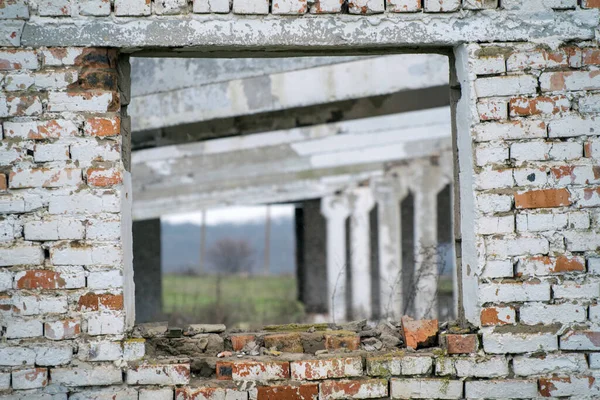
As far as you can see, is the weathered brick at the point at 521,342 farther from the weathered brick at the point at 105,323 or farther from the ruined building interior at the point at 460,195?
the weathered brick at the point at 105,323

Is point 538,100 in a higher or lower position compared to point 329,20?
lower

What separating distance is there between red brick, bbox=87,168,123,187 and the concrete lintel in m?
0.59

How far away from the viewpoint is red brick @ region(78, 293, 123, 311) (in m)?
3.15

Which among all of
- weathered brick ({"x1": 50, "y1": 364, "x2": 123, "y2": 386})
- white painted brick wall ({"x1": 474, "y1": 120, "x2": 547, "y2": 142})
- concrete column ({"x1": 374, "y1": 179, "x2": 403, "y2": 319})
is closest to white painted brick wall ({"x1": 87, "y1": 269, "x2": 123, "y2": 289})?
weathered brick ({"x1": 50, "y1": 364, "x2": 123, "y2": 386})

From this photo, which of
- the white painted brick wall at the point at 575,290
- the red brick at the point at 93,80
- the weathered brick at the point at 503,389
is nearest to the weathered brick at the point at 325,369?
the weathered brick at the point at 503,389

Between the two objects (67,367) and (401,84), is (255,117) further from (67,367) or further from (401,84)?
(67,367)

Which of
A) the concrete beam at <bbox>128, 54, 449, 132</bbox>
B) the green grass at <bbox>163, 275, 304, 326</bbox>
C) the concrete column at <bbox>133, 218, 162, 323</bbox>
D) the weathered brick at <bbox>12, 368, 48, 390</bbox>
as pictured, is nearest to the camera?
the weathered brick at <bbox>12, 368, 48, 390</bbox>

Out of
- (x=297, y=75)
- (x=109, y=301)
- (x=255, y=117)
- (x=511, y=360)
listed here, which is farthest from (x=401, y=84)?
(x=109, y=301)

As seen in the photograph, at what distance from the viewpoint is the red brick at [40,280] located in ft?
10.3

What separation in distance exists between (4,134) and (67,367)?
1.12 m

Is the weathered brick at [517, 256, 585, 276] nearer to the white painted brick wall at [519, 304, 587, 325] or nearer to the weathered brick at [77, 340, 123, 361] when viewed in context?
the white painted brick wall at [519, 304, 587, 325]

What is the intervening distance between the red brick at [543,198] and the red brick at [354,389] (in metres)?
1.08

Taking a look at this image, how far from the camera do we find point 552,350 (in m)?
3.20

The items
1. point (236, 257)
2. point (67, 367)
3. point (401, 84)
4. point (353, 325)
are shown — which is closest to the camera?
point (67, 367)
